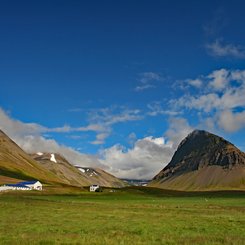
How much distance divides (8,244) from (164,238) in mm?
12203

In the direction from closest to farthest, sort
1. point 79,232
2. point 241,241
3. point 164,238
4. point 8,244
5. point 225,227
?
point 8,244 < point 241,241 < point 164,238 < point 79,232 < point 225,227

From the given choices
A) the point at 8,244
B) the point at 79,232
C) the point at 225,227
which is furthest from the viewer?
the point at 225,227

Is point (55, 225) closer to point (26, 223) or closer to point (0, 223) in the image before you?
point (26, 223)

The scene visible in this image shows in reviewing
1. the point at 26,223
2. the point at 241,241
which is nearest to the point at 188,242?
the point at 241,241

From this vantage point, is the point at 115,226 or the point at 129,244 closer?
the point at 129,244

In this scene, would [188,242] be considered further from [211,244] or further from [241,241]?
[241,241]

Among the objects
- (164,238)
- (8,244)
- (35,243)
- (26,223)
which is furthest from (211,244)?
(26,223)

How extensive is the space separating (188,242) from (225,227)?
13.3m

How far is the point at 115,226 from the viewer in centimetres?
4047

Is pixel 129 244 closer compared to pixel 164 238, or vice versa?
pixel 129 244

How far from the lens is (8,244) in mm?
27156

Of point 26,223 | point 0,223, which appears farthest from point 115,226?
point 0,223

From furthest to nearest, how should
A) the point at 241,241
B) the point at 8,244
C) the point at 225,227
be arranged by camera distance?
1. the point at 225,227
2. the point at 241,241
3. the point at 8,244

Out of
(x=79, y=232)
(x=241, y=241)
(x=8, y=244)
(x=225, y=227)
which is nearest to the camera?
(x=8, y=244)
